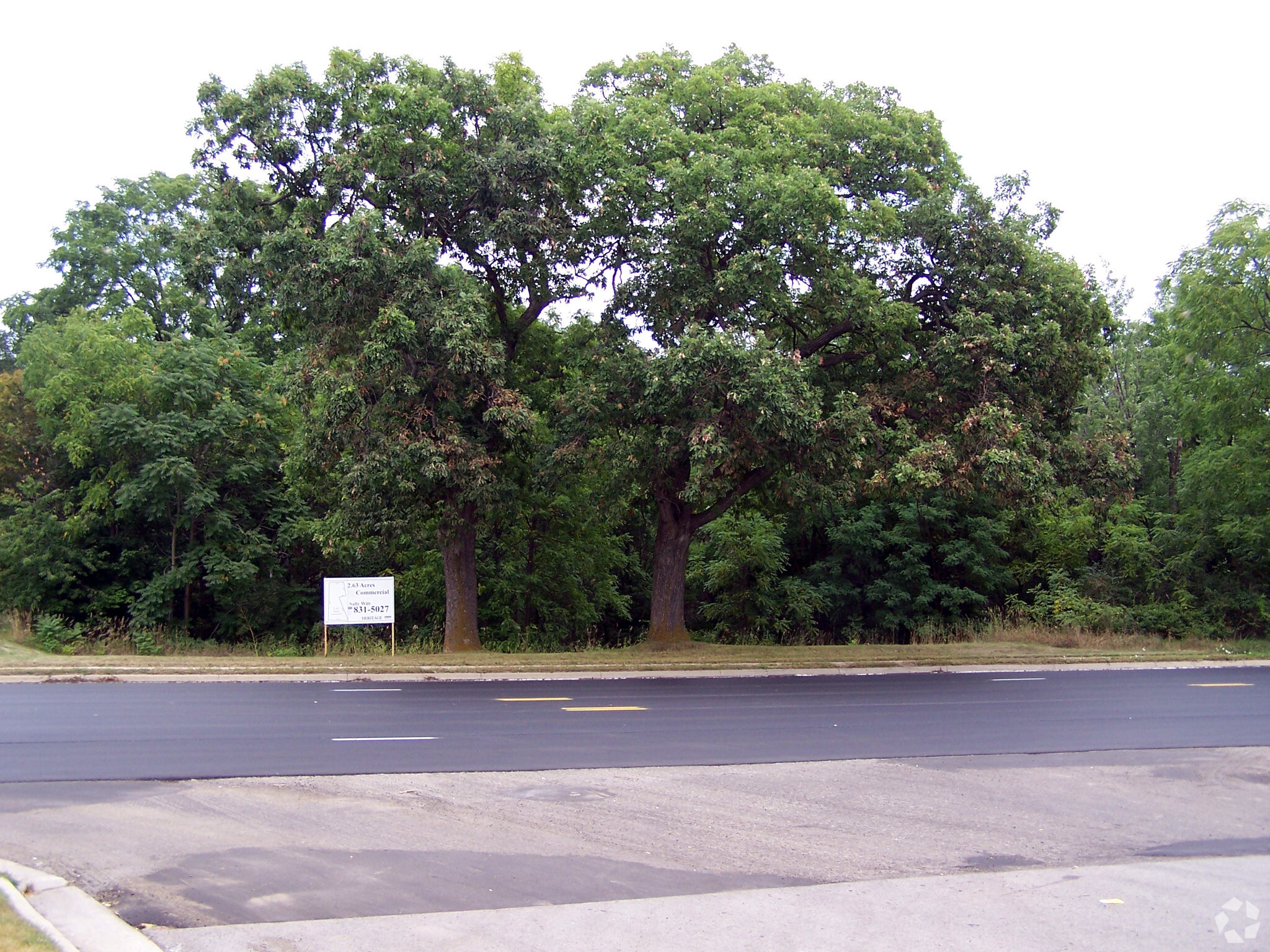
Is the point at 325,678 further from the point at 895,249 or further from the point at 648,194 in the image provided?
the point at 895,249

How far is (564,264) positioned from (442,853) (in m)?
17.9

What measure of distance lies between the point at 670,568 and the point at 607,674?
205 inches

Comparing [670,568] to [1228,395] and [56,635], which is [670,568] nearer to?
[56,635]

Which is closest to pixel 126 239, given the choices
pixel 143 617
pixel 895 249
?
pixel 143 617

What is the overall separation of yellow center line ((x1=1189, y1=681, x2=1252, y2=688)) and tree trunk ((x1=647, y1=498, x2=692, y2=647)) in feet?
35.5

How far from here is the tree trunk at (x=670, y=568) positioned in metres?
24.2

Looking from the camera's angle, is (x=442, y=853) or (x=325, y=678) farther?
(x=325, y=678)

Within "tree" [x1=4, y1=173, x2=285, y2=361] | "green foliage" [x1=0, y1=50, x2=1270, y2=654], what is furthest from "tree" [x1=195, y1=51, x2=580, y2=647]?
"tree" [x1=4, y1=173, x2=285, y2=361]

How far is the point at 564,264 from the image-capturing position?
76.7ft

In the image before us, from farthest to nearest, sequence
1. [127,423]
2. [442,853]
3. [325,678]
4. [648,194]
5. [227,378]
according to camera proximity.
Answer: [227,378] < [127,423] < [648,194] < [325,678] < [442,853]

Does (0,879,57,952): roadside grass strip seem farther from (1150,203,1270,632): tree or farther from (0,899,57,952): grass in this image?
(1150,203,1270,632): tree

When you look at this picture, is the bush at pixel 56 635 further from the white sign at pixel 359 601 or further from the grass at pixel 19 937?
the grass at pixel 19 937

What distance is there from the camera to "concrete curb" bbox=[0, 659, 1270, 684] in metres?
18.3

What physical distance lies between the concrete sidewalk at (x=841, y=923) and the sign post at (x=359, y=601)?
56.1 feet
